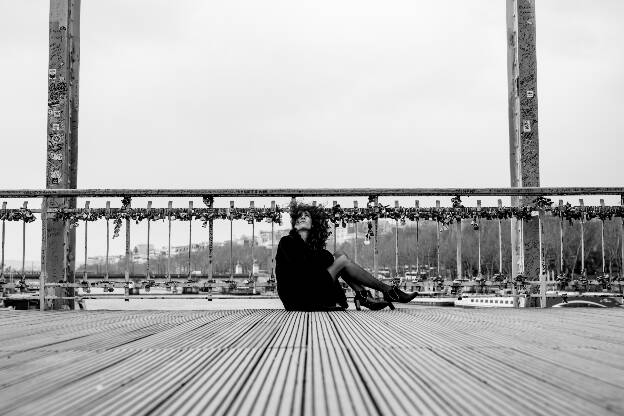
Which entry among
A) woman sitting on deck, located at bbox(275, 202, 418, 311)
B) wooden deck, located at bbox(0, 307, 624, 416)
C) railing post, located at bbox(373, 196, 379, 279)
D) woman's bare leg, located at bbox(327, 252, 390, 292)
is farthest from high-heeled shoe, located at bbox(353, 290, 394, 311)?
wooden deck, located at bbox(0, 307, 624, 416)

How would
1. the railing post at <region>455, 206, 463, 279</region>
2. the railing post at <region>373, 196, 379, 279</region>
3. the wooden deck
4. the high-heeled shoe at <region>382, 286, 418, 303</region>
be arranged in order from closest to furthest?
the wooden deck
the high-heeled shoe at <region>382, 286, 418, 303</region>
the railing post at <region>373, 196, 379, 279</region>
the railing post at <region>455, 206, 463, 279</region>

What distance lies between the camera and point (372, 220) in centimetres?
644

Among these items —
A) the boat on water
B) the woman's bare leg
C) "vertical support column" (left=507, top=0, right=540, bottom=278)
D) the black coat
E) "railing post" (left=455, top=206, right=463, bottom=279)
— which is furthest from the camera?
"vertical support column" (left=507, top=0, right=540, bottom=278)

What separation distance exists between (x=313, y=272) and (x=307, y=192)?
4.33 ft

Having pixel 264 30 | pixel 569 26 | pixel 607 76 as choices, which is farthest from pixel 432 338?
pixel 607 76

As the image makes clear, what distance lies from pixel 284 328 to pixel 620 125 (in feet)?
43.2

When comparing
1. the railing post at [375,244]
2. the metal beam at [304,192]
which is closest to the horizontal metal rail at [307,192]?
the metal beam at [304,192]

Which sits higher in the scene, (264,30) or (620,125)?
(264,30)

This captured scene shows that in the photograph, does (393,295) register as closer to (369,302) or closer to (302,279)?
(369,302)

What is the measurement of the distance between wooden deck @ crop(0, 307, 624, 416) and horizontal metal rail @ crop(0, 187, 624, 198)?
100 inches

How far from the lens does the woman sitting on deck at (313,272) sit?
4.09 meters

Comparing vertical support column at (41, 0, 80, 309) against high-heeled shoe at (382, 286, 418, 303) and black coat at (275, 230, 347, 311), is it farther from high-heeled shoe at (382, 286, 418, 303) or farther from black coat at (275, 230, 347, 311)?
high-heeled shoe at (382, 286, 418, 303)

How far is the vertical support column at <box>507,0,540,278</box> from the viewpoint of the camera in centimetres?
860

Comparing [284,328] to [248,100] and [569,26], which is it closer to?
[569,26]
